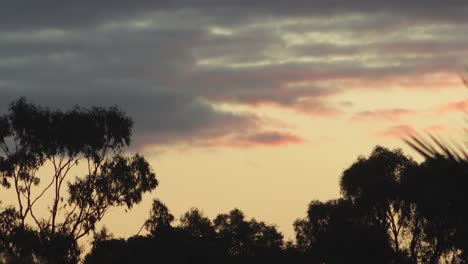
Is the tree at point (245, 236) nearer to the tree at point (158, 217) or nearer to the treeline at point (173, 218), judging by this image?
the treeline at point (173, 218)

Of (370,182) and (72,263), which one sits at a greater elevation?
(370,182)

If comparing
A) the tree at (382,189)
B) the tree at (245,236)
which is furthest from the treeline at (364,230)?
the tree at (245,236)

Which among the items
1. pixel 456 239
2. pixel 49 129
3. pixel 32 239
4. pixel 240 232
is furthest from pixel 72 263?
pixel 240 232

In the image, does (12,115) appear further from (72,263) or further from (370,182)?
(370,182)

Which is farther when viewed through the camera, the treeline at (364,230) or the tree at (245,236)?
the tree at (245,236)

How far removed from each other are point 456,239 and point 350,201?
116m

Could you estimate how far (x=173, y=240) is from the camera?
4550 inches

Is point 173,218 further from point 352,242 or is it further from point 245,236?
point 245,236

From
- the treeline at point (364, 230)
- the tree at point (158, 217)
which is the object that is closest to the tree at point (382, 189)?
the treeline at point (364, 230)

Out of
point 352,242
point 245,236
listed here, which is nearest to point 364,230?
point 352,242

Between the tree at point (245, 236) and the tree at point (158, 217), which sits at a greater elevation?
the tree at point (245, 236)

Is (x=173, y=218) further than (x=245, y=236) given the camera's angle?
No

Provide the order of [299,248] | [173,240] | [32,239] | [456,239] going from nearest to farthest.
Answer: [456,239] → [32,239] → [173,240] → [299,248]

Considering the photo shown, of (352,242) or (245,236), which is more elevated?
(245,236)
